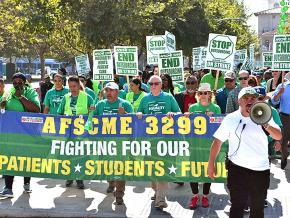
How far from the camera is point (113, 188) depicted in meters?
7.70

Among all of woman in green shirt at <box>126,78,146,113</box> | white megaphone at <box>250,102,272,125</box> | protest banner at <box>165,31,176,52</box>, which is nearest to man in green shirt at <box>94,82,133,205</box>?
woman in green shirt at <box>126,78,146,113</box>

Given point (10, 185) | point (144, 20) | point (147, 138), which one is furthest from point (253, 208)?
point (144, 20)

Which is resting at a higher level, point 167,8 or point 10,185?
point 167,8

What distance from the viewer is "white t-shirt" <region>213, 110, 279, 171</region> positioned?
4.85 m

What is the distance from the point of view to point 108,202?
7.12 m

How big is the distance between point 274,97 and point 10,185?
A: 4890 millimetres

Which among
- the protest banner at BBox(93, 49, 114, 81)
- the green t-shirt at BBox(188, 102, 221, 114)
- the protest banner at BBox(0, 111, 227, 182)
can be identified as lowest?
the protest banner at BBox(0, 111, 227, 182)

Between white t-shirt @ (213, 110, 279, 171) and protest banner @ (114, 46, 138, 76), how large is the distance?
14.6ft

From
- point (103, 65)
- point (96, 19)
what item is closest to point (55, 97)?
point (103, 65)

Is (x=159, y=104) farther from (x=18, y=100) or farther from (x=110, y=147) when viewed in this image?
(x=18, y=100)

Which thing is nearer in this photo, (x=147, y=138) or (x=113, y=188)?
(x=147, y=138)

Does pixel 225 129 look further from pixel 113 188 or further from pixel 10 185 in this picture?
pixel 10 185

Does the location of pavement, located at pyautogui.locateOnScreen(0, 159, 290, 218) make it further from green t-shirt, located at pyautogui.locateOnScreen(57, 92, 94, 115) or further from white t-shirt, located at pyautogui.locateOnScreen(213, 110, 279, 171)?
white t-shirt, located at pyautogui.locateOnScreen(213, 110, 279, 171)

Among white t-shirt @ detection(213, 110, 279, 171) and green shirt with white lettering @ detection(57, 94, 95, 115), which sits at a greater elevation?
green shirt with white lettering @ detection(57, 94, 95, 115)
